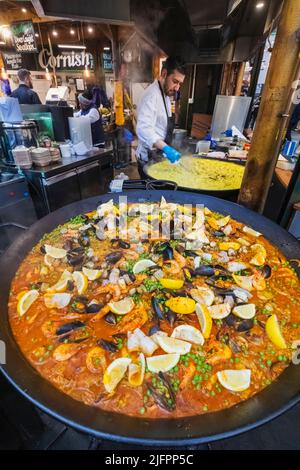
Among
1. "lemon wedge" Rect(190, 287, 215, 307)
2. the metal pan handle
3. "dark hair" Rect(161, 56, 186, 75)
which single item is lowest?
"lemon wedge" Rect(190, 287, 215, 307)

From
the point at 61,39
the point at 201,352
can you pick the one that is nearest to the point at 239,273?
the point at 201,352

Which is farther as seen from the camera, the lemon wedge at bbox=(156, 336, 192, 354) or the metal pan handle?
the metal pan handle

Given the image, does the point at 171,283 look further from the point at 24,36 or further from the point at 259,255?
the point at 24,36

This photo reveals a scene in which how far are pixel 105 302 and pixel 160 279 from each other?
429 mm

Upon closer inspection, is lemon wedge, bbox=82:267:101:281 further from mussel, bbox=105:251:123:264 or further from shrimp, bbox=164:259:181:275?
shrimp, bbox=164:259:181:275

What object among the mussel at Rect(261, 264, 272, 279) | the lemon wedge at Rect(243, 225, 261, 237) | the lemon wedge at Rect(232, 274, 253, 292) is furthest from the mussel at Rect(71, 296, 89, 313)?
the lemon wedge at Rect(243, 225, 261, 237)

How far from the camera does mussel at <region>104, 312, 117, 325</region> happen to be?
4.90 feet

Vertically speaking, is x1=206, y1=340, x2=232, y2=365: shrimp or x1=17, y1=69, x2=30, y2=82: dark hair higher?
x1=17, y1=69, x2=30, y2=82: dark hair

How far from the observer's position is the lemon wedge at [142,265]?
188 cm

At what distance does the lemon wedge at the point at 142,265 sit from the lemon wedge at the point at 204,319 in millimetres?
523

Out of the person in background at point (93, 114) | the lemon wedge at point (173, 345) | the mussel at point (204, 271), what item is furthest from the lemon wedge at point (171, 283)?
the person in background at point (93, 114)

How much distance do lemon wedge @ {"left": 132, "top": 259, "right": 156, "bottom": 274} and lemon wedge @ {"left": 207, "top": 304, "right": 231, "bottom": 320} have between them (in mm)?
583

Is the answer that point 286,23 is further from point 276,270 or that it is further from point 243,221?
point 276,270

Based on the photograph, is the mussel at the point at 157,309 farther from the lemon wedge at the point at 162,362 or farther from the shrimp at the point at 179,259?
the shrimp at the point at 179,259
